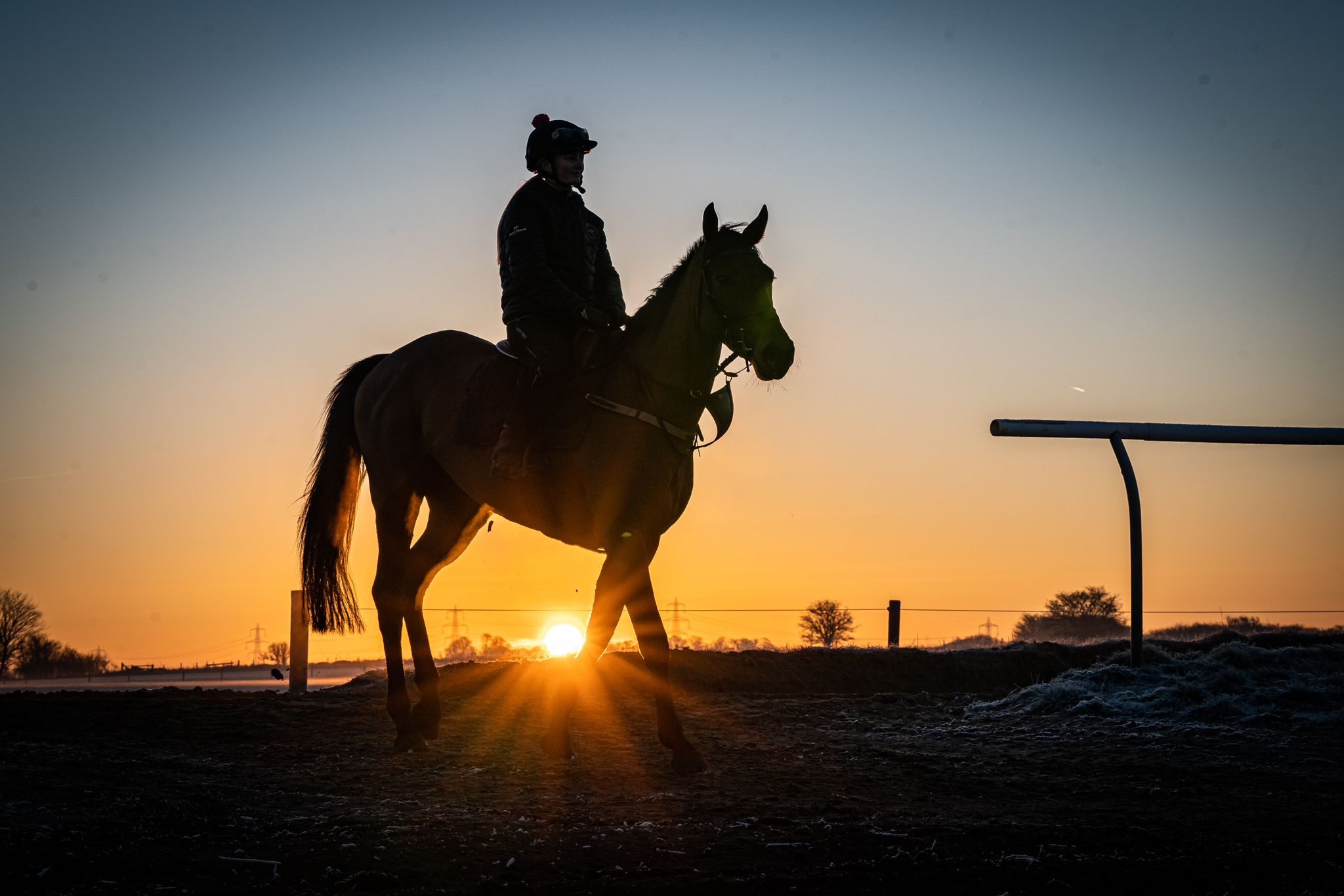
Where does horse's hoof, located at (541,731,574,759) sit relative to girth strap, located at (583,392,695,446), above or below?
below

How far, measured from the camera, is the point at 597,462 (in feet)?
22.5

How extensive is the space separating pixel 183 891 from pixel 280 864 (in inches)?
16.7

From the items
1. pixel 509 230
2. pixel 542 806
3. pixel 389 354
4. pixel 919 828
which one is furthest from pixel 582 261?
pixel 919 828

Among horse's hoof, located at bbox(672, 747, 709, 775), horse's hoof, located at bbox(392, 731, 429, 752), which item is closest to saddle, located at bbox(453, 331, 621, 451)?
horse's hoof, located at bbox(672, 747, 709, 775)

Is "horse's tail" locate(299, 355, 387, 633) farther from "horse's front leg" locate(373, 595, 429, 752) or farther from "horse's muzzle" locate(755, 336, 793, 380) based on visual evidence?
"horse's muzzle" locate(755, 336, 793, 380)

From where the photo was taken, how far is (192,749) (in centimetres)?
755

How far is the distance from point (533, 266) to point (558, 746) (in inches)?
117

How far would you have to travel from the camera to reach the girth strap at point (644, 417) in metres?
6.78

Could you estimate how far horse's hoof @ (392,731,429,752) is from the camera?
7.59m

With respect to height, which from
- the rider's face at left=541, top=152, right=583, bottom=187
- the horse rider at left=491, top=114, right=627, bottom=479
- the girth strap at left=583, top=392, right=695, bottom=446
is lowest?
the girth strap at left=583, top=392, right=695, bottom=446

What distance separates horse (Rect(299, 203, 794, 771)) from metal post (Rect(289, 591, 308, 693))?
587cm

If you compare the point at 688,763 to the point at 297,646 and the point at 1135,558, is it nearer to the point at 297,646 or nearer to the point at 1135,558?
the point at 1135,558

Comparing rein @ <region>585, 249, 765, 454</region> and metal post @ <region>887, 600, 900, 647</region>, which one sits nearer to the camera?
rein @ <region>585, 249, 765, 454</region>

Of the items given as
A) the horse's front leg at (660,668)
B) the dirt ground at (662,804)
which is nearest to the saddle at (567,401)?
the horse's front leg at (660,668)
